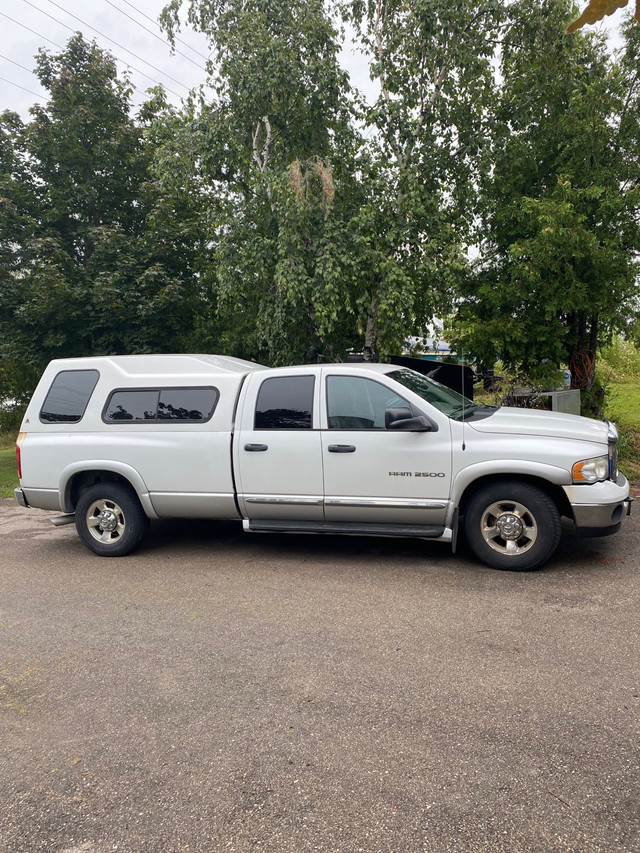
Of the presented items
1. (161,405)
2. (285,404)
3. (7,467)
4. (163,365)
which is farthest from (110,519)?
(7,467)

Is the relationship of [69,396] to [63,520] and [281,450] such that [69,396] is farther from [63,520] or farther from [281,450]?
[281,450]

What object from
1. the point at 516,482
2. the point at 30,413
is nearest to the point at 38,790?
the point at 516,482

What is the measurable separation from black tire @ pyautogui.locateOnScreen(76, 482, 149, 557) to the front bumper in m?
4.21

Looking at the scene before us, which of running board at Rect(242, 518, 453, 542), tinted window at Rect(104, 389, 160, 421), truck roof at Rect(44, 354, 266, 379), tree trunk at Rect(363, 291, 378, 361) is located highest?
tree trunk at Rect(363, 291, 378, 361)

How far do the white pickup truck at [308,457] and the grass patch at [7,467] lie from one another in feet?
15.4

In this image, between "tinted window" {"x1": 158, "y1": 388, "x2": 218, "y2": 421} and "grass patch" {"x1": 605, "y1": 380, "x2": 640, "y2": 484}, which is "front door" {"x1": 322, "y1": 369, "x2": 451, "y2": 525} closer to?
"tinted window" {"x1": 158, "y1": 388, "x2": 218, "y2": 421}

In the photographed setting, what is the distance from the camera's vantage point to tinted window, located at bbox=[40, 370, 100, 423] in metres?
6.65

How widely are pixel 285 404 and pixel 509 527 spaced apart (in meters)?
2.39

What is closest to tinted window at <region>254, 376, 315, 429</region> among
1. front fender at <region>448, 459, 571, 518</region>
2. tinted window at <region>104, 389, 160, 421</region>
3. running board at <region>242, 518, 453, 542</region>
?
running board at <region>242, 518, 453, 542</region>

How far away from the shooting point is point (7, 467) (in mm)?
13562

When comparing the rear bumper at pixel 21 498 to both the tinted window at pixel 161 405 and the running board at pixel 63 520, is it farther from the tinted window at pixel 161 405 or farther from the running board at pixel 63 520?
the tinted window at pixel 161 405

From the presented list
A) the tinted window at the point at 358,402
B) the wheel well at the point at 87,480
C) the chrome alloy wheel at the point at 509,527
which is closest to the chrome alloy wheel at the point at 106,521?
the wheel well at the point at 87,480

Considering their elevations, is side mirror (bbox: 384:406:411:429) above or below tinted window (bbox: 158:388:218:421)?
below

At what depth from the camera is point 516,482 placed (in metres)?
5.38
